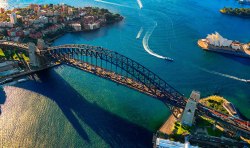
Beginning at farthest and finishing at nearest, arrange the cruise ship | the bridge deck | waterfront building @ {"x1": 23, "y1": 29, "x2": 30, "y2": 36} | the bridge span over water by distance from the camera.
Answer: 1. waterfront building @ {"x1": 23, "y1": 29, "x2": 30, "y2": 36}
2. the cruise ship
3. the bridge deck
4. the bridge span over water

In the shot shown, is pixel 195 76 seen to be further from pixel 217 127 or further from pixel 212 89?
pixel 217 127

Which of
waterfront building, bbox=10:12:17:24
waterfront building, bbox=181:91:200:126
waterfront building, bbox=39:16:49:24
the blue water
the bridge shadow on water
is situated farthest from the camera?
waterfront building, bbox=39:16:49:24

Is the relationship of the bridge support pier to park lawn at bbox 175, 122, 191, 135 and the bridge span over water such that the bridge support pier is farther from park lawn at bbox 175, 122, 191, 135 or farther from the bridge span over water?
park lawn at bbox 175, 122, 191, 135

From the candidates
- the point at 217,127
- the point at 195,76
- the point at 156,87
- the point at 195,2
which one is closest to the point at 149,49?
the point at 195,76

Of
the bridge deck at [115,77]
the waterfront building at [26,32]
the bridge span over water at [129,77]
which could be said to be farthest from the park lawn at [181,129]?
the waterfront building at [26,32]

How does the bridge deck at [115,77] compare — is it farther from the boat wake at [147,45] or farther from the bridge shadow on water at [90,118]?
the boat wake at [147,45]

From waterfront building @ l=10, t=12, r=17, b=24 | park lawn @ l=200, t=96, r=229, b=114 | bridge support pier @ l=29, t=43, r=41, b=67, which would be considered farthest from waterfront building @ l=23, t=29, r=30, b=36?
park lawn @ l=200, t=96, r=229, b=114

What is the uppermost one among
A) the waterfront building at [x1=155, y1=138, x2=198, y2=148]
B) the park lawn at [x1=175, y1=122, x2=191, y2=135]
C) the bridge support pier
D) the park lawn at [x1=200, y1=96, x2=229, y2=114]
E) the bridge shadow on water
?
the bridge support pier

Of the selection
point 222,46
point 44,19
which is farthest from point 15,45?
point 222,46
